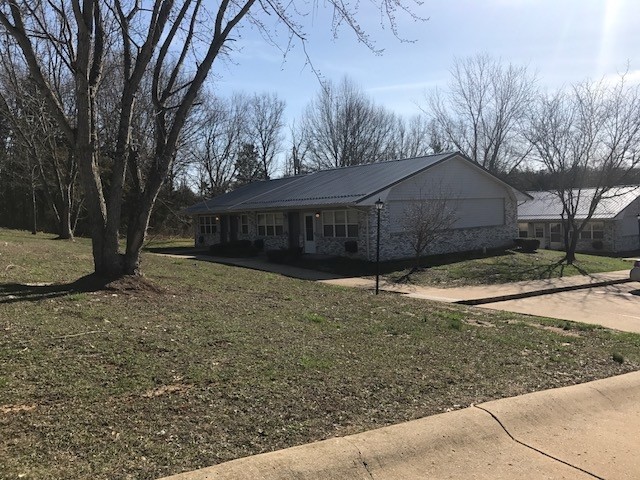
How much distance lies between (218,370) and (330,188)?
22373 mm

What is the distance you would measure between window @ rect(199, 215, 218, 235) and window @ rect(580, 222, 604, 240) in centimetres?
2507

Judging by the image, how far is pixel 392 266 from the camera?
2277cm

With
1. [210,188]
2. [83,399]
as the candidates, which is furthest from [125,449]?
[210,188]

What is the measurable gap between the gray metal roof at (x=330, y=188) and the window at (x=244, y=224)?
35.9 inches

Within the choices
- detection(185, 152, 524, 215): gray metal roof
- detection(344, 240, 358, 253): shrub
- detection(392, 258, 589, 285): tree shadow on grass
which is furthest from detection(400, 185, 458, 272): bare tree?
detection(344, 240, 358, 253): shrub

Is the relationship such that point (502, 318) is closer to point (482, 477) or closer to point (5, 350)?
point (482, 477)

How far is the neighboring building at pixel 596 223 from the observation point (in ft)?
119

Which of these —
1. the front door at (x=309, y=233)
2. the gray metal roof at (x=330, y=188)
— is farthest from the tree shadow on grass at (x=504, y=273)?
the front door at (x=309, y=233)

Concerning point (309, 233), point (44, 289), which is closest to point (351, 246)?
point (309, 233)

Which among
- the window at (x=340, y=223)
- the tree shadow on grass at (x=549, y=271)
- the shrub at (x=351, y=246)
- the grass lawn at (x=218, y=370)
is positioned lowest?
the tree shadow on grass at (x=549, y=271)

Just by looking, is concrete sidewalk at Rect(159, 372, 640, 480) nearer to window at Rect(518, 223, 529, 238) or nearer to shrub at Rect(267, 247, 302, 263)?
shrub at Rect(267, 247, 302, 263)

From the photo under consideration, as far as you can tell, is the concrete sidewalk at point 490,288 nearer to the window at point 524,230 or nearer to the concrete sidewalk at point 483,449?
the concrete sidewalk at point 483,449

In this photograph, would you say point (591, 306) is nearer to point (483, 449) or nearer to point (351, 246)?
point (351, 246)

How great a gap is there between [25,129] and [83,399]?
2457 cm
